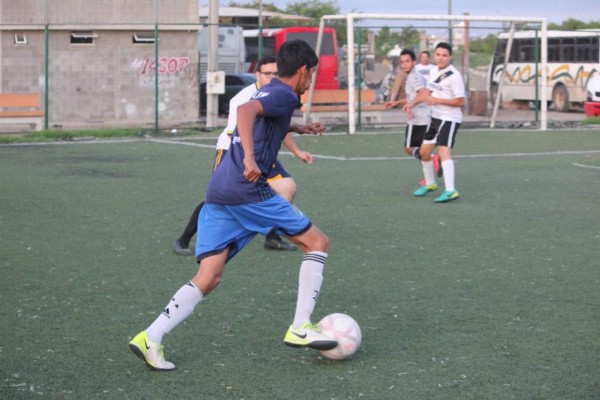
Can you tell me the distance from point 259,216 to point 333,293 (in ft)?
6.33

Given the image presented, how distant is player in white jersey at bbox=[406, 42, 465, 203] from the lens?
12555 mm

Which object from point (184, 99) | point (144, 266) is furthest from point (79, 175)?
point (184, 99)

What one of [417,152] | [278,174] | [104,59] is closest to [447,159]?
[417,152]

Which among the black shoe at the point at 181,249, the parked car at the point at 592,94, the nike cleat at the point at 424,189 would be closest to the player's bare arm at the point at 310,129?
the black shoe at the point at 181,249

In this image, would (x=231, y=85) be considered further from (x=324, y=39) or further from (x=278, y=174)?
(x=278, y=174)

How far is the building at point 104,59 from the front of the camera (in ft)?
88.7

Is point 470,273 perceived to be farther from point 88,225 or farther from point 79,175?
point 79,175

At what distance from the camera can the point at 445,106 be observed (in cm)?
1273

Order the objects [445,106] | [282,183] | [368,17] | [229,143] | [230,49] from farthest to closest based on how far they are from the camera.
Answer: [230,49]
[368,17]
[445,106]
[282,183]
[229,143]

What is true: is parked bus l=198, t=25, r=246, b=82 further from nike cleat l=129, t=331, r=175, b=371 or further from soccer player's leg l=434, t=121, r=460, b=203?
nike cleat l=129, t=331, r=175, b=371

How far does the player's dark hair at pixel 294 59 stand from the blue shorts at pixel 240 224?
27.2 inches

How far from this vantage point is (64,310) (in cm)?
695

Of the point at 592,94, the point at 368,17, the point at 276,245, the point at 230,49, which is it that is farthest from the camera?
the point at 230,49

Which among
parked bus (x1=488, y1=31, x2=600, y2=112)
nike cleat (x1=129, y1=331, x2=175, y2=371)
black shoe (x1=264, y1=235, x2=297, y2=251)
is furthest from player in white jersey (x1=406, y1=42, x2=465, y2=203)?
parked bus (x1=488, y1=31, x2=600, y2=112)
